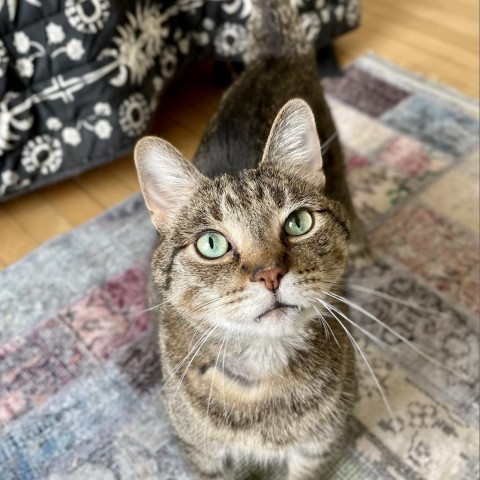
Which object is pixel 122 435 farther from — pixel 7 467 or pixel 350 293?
pixel 350 293

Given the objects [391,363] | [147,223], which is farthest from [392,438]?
[147,223]

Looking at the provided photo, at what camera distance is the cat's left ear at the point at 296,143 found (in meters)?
0.90

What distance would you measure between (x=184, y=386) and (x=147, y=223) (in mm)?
788

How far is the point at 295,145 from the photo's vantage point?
944 mm

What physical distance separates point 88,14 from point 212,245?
1012 millimetres

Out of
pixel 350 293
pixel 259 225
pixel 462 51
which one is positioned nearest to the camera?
pixel 259 225

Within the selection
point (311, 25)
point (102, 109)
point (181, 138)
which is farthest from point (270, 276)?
point (311, 25)

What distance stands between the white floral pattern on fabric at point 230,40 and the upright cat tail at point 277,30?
47cm

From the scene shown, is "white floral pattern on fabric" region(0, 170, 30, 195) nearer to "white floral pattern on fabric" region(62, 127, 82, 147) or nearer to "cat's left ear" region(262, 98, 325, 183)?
"white floral pattern on fabric" region(62, 127, 82, 147)

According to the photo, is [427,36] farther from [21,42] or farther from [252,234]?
[252,234]

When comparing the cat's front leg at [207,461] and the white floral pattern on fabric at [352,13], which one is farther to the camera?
the white floral pattern on fabric at [352,13]

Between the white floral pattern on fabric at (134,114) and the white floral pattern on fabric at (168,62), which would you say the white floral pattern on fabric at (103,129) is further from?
the white floral pattern on fabric at (168,62)

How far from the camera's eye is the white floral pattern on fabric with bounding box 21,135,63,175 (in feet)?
5.35

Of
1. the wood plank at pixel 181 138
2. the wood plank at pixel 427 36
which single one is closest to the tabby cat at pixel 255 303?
the wood plank at pixel 181 138
